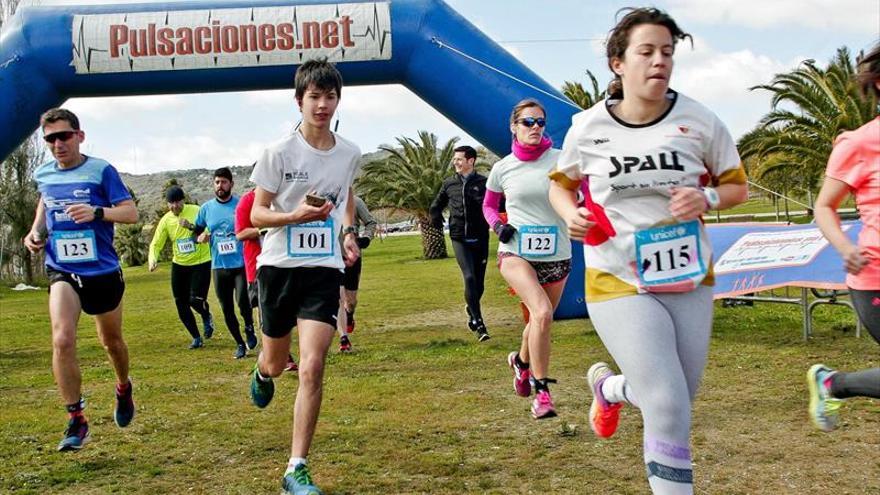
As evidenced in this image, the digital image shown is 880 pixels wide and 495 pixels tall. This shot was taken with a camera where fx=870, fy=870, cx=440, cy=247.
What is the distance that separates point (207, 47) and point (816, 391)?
27.2 ft

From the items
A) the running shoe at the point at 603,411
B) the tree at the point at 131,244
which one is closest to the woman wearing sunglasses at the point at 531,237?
the running shoe at the point at 603,411

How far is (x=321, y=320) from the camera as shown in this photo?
14.8 feet

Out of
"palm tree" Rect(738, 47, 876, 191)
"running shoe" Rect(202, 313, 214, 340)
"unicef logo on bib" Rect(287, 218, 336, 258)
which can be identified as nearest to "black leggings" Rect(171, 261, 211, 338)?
"running shoe" Rect(202, 313, 214, 340)

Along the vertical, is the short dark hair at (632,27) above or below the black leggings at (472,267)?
above

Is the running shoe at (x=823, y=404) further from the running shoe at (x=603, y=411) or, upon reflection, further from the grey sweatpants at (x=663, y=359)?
the grey sweatpants at (x=663, y=359)

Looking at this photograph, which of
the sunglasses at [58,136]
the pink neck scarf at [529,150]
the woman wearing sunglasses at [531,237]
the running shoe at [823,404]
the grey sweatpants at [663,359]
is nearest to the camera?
the grey sweatpants at [663,359]

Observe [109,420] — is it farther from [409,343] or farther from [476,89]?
[476,89]

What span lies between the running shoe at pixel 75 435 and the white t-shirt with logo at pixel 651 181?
3.59 m

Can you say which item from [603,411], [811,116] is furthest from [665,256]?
[811,116]

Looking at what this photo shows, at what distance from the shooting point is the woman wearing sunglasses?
6.06m

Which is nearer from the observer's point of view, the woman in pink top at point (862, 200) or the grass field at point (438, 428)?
the woman in pink top at point (862, 200)

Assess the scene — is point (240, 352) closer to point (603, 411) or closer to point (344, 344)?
point (344, 344)

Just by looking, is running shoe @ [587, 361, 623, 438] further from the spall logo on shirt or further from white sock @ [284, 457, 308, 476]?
white sock @ [284, 457, 308, 476]

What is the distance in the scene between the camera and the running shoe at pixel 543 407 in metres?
5.87
